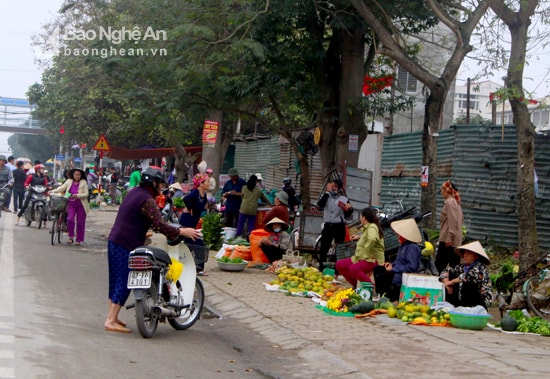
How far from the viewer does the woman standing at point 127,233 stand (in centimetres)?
905

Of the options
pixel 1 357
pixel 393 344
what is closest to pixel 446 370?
pixel 393 344

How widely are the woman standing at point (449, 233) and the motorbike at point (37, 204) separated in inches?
543

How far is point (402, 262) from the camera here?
38.8 feet

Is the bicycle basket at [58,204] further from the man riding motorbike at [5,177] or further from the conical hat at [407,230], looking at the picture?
the conical hat at [407,230]

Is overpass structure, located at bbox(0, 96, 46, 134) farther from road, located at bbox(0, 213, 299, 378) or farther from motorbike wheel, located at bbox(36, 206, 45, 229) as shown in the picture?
road, located at bbox(0, 213, 299, 378)

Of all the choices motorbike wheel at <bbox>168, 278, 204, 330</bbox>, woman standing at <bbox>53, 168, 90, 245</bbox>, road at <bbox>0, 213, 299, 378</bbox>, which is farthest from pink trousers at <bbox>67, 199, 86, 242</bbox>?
motorbike wheel at <bbox>168, 278, 204, 330</bbox>

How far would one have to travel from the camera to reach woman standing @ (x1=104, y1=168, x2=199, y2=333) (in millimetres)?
9055

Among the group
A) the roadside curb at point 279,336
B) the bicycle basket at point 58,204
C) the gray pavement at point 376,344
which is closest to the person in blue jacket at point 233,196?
the bicycle basket at point 58,204

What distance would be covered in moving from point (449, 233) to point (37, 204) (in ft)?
48.3

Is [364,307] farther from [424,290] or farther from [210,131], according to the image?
[210,131]

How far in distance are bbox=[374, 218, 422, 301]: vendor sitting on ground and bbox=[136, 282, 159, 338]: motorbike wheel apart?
4.02 metres

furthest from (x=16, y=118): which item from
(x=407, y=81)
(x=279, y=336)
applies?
(x=279, y=336)

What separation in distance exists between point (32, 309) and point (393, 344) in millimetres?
4335

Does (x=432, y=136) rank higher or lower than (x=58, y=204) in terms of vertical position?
higher
